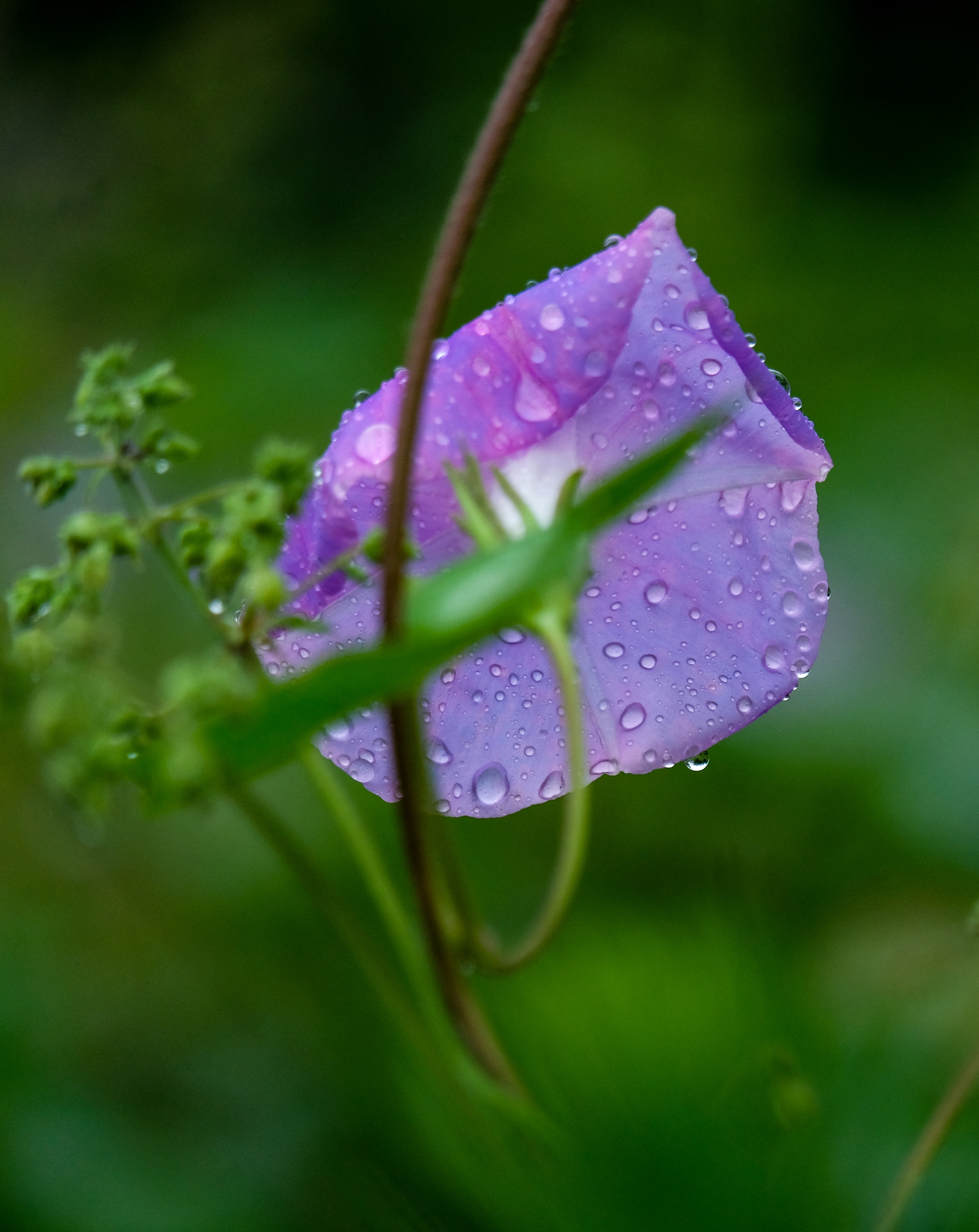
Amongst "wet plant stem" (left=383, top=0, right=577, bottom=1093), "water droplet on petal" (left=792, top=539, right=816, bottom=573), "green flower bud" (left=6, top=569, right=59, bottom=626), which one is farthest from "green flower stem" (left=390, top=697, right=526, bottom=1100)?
"water droplet on petal" (left=792, top=539, right=816, bottom=573)

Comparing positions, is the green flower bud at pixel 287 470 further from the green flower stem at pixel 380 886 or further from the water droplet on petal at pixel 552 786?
the water droplet on petal at pixel 552 786

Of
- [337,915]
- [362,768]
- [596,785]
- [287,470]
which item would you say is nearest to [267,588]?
[287,470]

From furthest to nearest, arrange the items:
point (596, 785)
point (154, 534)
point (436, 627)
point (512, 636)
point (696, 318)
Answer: point (596, 785) < point (512, 636) < point (696, 318) < point (154, 534) < point (436, 627)

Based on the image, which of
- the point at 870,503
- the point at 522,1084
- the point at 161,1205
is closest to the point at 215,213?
the point at 870,503

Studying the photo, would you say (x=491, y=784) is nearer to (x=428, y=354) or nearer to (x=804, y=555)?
(x=804, y=555)

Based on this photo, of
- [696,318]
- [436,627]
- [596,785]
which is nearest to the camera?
[436,627]

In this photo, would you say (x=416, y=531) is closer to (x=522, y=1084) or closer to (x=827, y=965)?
(x=522, y=1084)
